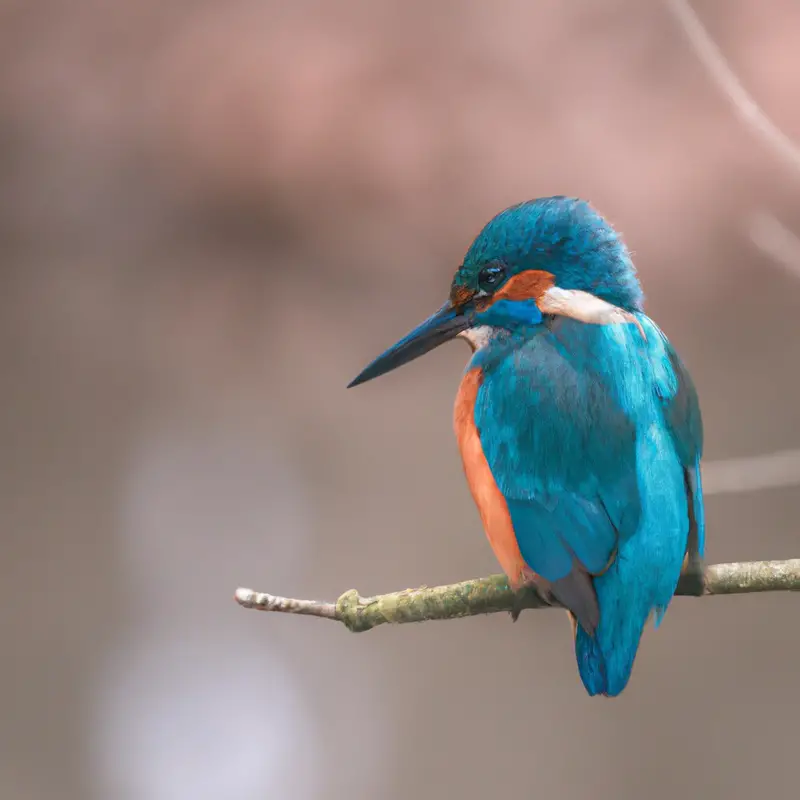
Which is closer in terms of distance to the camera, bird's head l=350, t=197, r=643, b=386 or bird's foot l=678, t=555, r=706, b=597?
bird's foot l=678, t=555, r=706, b=597

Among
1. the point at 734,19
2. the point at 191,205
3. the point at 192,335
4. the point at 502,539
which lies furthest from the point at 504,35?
the point at 502,539

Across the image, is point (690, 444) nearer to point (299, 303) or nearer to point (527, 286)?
point (527, 286)

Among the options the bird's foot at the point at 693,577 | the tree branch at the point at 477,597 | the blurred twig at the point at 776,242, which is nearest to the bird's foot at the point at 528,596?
the tree branch at the point at 477,597

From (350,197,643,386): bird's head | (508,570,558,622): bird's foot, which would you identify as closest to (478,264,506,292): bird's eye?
(350,197,643,386): bird's head

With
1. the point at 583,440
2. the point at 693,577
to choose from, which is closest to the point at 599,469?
the point at 583,440

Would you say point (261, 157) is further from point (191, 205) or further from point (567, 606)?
point (567, 606)

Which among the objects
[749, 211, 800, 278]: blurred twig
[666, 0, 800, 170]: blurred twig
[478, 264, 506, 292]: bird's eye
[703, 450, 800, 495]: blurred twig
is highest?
[666, 0, 800, 170]: blurred twig

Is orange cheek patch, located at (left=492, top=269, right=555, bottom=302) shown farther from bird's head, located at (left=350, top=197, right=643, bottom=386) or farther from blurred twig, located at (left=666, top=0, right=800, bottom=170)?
blurred twig, located at (left=666, top=0, right=800, bottom=170)
